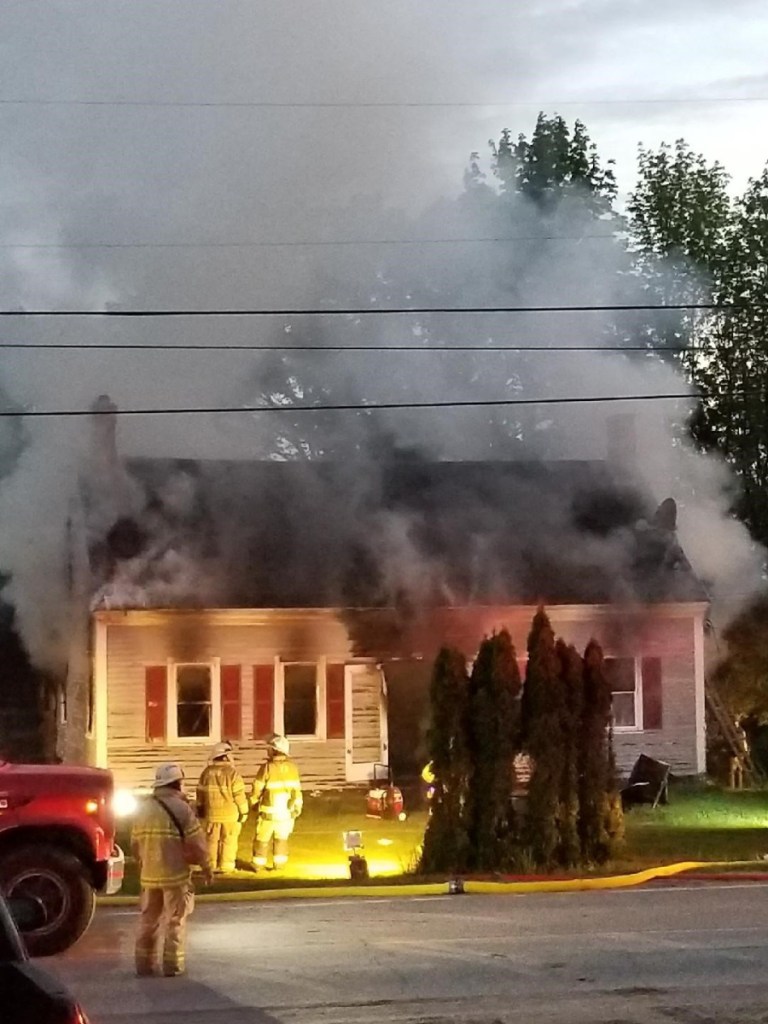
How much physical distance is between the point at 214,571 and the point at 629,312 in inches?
397

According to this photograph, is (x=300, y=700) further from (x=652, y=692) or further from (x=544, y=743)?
(x=544, y=743)

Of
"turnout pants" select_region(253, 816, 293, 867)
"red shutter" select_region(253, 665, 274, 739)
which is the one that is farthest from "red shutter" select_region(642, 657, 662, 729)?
"turnout pants" select_region(253, 816, 293, 867)

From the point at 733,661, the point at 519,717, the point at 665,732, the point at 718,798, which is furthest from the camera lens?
the point at 733,661

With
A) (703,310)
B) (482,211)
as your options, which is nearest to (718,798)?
(482,211)

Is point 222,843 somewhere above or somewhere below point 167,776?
below

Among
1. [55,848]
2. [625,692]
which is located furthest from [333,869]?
[625,692]

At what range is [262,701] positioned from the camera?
78.6 ft

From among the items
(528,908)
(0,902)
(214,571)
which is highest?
(214,571)

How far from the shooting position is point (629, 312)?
29.7 meters

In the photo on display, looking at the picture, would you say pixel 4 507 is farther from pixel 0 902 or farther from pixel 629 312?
pixel 0 902

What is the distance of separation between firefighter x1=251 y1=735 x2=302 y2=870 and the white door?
301 inches

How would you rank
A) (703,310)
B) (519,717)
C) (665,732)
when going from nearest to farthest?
(519,717)
(665,732)
(703,310)

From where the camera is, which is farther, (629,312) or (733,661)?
(629,312)

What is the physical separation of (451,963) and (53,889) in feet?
8.81
